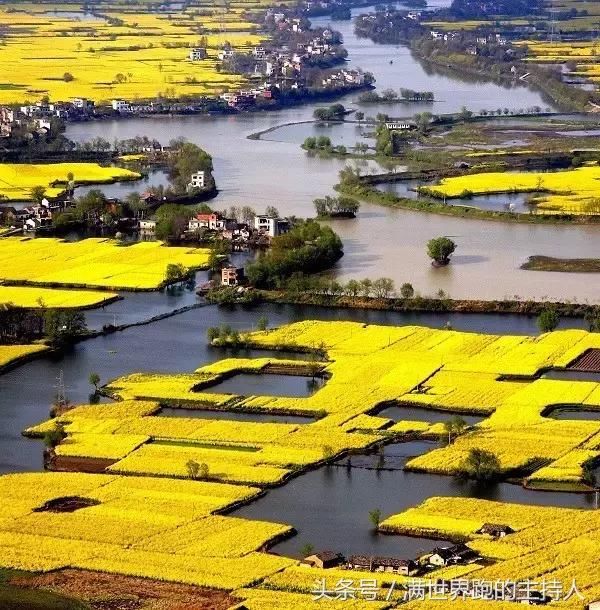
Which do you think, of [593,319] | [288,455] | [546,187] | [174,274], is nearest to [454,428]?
[288,455]

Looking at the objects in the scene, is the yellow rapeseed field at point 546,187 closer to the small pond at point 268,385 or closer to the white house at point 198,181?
the white house at point 198,181

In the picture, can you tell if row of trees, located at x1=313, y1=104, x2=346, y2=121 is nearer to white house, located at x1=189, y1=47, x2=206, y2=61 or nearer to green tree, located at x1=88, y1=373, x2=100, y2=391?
white house, located at x1=189, y1=47, x2=206, y2=61

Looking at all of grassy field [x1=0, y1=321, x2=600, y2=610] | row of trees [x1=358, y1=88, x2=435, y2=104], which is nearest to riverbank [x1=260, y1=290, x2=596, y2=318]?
grassy field [x1=0, y1=321, x2=600, y2=610]

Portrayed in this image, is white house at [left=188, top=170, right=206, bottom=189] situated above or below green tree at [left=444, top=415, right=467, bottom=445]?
above

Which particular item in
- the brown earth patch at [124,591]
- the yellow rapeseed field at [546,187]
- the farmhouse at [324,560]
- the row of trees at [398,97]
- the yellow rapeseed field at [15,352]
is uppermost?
the row of trees at [398,97]

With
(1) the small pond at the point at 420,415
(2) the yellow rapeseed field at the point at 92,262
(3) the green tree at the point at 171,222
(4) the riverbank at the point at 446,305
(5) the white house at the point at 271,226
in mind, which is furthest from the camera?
(3) the green tree at the point at 171,222

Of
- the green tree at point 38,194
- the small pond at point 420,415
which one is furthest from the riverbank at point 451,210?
the small pond at point 420,415

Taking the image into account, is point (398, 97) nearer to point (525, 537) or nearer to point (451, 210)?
point (451, 210)
